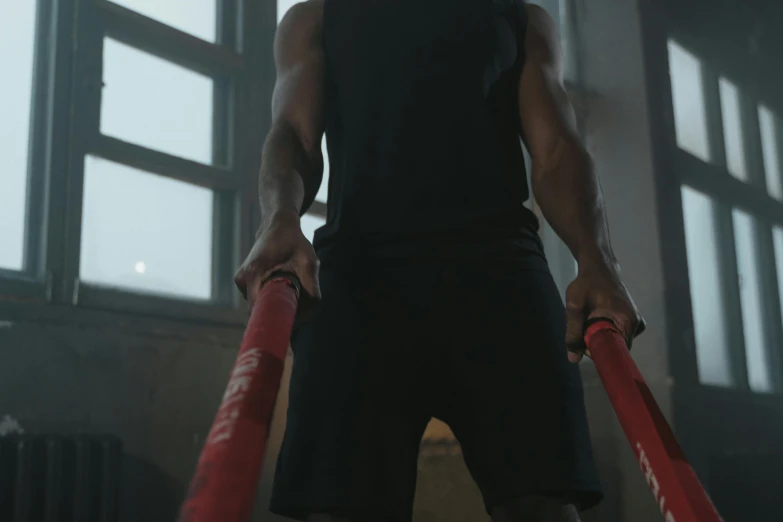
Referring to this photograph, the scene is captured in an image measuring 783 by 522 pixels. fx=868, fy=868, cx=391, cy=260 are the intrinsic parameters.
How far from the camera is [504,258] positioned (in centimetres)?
102

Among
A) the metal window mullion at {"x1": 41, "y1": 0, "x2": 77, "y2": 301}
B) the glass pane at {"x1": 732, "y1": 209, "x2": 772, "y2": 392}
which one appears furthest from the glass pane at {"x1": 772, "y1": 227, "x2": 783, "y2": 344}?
the metal window mullion at {"x1": 41, "y1": 0, "x2": 77, "y2": 301}

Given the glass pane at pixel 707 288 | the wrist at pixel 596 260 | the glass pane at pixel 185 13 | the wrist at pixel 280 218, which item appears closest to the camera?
the wrist at pixel 280 218

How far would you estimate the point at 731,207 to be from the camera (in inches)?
186

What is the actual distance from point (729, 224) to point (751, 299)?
0.57m

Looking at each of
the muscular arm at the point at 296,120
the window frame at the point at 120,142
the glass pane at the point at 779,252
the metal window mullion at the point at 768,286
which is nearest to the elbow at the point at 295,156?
the muscular arm at the point at 296,120

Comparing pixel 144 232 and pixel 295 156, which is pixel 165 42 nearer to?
pixel 144 232

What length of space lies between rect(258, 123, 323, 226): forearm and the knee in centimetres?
39

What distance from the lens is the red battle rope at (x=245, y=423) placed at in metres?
0.50

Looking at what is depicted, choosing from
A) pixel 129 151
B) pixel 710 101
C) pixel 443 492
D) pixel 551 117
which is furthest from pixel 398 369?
pixel 710 101

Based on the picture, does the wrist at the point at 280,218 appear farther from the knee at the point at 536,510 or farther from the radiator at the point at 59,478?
the radiator at the point at 59,478

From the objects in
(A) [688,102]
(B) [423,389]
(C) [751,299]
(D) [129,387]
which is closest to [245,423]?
(B) [423,389]

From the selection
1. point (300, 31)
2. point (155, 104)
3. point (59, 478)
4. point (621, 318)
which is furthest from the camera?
point (155, 104)

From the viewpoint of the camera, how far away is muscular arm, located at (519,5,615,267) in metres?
1.07

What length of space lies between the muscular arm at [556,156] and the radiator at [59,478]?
1185 mm
